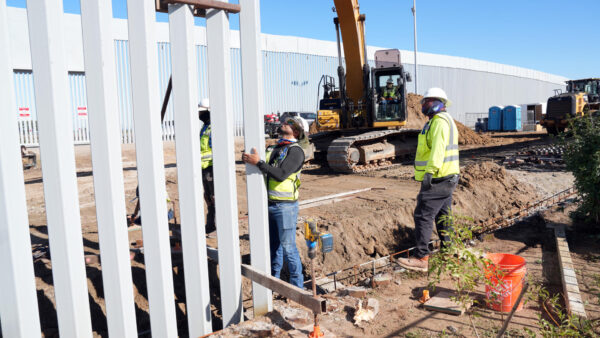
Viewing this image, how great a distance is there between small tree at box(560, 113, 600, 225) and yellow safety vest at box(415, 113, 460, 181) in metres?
2.41

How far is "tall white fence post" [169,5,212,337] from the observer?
3098 mm

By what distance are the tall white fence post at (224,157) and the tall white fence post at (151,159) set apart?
466mm

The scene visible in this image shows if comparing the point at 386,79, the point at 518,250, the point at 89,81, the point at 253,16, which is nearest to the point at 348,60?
the point at 386,79

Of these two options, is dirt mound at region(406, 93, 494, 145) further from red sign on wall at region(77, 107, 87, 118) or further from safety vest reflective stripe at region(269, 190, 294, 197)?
safety vest reflective stripe at region(269, 190, 294, 197)

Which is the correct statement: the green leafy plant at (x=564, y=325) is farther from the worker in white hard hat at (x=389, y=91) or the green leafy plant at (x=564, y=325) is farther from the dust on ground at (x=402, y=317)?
the worker in white hard hat at (x=389, y=91)

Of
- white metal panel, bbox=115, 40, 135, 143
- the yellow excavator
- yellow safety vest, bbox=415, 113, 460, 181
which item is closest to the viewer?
yellow safety vest, bbox=415, 113, 460, 181

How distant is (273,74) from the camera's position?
2711cm

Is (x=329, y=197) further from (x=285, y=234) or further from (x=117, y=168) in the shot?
(x=117, y=168)

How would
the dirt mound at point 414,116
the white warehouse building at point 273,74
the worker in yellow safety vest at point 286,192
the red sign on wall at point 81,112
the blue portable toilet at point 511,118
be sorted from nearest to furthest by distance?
1. the worker in yellow safety vest at point 286,192
2. the white warehouse building at point 273,74
3. the red sign on wall at point 81,112
4. the dirt mound at point 414,116
5. the blue portable toilet at point 511,118

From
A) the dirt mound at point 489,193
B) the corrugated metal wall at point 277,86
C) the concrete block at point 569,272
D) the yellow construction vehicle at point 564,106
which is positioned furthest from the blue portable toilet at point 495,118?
the concrete block at point 569,272

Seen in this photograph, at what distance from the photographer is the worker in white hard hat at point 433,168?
484 centimetres

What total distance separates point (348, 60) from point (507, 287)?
10.8 meters

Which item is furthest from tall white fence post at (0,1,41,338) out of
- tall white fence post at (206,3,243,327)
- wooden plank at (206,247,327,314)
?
wooden plank at (206,247,327,314)

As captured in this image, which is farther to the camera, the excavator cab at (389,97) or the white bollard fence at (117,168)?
the excavator cab at (389,97)
